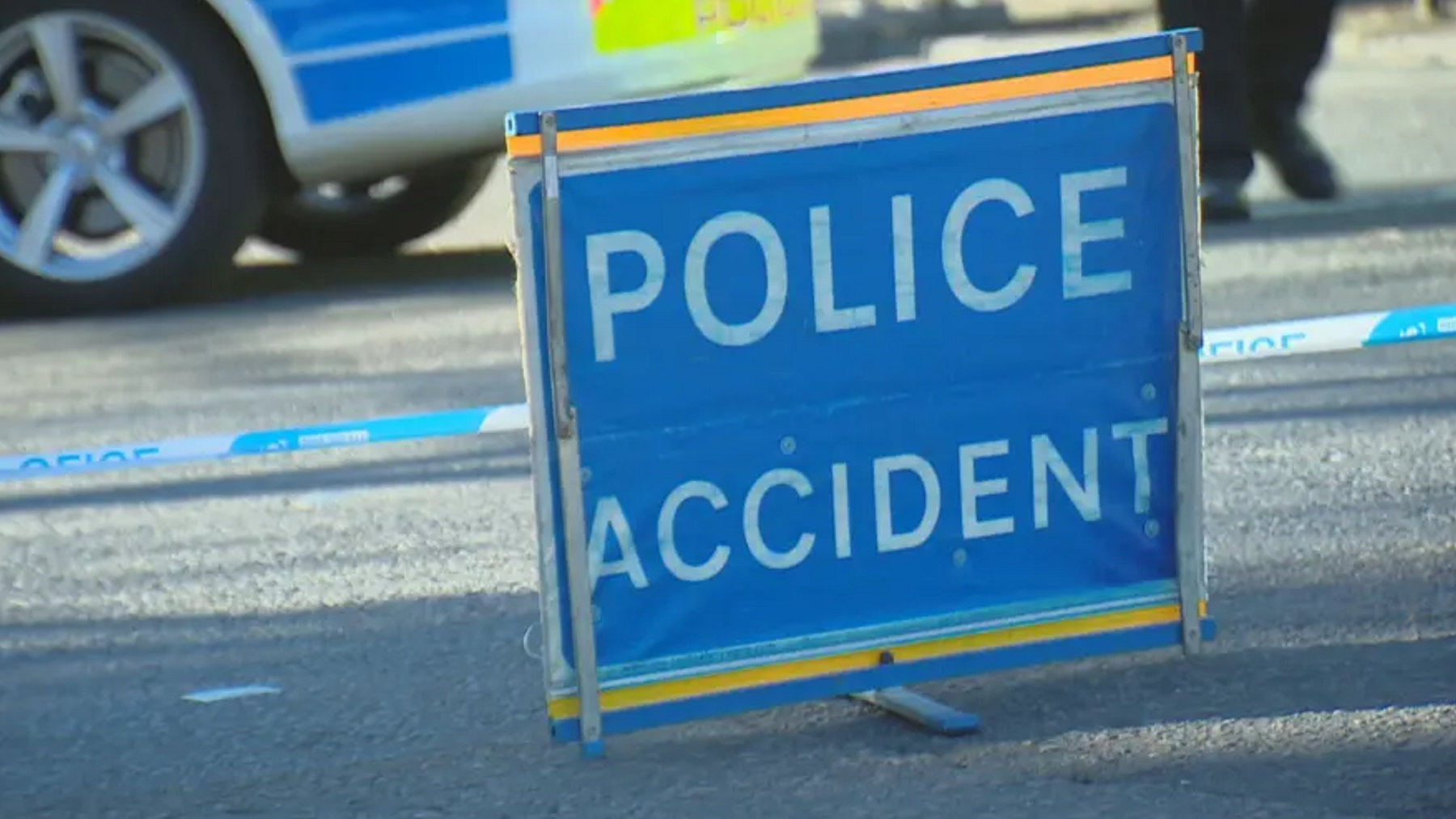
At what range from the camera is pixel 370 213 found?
391 inches

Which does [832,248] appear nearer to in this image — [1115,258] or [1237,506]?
[1115,258]

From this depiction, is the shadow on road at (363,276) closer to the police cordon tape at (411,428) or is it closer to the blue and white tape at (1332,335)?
the police cordon tape at (411,428)

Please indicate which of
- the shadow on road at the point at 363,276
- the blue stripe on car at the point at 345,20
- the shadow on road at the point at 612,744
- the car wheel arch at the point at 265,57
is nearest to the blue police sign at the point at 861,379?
the shadow on road at the point at 612,744

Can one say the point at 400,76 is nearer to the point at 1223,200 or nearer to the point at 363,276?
the point at 363,276

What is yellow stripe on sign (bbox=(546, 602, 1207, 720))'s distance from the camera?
14.2 feet

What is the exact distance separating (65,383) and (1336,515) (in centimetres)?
342

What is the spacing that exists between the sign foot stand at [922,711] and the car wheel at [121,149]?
4.30 meters

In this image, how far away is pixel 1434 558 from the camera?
5332 mm

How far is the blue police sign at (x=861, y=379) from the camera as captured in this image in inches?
169

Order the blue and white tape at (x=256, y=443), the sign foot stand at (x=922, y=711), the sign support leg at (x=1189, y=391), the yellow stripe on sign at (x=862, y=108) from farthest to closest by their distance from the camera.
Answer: the blue and white tape at (x=256, y=443) → the sign support leg at (x=1189, y=391) → the sign foot stand at (x=922, y=711) → the yellow stripe on sign at (x=862, y=108)

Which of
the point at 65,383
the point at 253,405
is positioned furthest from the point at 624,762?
the point at 65,383

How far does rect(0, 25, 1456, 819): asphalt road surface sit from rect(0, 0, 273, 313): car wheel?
37 cm

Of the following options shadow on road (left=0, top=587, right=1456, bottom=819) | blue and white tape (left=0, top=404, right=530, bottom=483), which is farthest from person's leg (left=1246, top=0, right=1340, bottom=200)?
shadow on road (left=0, top=587, right=1456, bottom=819)

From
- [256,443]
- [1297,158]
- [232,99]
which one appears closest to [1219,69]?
[1297,158]
